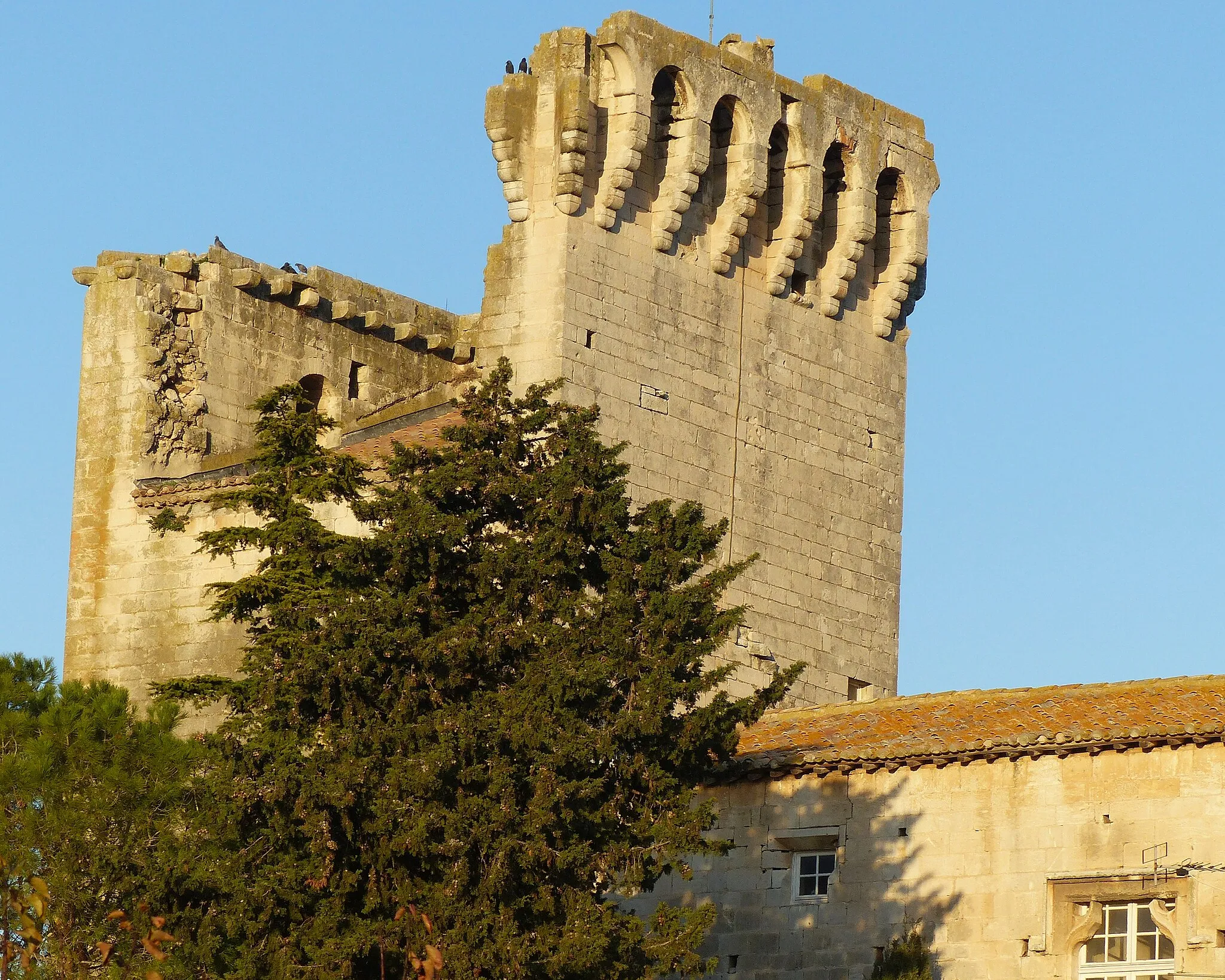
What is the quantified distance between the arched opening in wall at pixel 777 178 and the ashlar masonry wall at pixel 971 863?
1016 centimetres

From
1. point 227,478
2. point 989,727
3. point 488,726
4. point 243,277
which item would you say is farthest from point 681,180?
point 488,726

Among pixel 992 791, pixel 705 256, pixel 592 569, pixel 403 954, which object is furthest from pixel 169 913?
pixel 705 256

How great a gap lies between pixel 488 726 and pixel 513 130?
1211cm

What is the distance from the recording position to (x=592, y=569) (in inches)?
967

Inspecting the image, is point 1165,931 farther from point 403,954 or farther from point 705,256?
point 705,256

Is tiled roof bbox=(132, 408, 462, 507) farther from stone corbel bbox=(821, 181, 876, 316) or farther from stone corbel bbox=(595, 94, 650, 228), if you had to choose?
stone corbel bbox=(821, 181, 876, 316)

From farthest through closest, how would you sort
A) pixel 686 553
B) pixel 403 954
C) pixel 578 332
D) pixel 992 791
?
1. pixel 578 332
2. pixel 992 791
3. pixel 686 553
4. pixel 403 954

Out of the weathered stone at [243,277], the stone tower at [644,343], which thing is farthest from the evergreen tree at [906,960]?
the weathered stone at [243,277]

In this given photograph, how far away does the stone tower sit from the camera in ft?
109

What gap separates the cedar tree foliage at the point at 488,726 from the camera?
22781 mm

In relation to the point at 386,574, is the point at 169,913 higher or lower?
lower

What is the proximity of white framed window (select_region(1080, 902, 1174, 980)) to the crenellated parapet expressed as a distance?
1172 centimetres

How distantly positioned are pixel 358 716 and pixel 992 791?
602 centimetres

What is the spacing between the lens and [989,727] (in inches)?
1056
